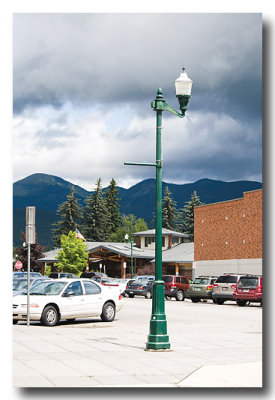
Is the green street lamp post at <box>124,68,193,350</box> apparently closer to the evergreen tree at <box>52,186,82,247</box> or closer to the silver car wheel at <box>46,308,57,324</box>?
the silver car wheel at <box>46,308,57,324</box>

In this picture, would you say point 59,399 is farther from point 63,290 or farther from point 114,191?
point 114,191

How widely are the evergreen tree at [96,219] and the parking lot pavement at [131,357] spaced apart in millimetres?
103307

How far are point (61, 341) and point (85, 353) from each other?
2683 mm

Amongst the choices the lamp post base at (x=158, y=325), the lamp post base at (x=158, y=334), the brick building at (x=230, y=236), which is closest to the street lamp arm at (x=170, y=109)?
the lamp post base at (x=158, y=325)

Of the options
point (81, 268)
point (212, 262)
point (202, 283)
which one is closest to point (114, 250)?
point (81, 268)

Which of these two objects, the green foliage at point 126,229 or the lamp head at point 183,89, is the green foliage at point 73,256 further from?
the lamp head at point 183,89

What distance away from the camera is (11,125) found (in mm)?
9781

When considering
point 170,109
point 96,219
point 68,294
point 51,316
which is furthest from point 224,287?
point 96,219

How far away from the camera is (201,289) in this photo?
139 feet

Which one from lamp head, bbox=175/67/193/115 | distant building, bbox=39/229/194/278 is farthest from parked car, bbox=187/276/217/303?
distant building, bbox=39/229/194/278

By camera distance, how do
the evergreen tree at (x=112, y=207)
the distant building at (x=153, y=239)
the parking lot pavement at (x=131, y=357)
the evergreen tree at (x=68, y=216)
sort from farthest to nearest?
the evergreen tree at (x=112, y=207) < the evergreen tree at (x=68, y=216) < the distant building at (x=153, y=239) < the parking lot pavement at (x=131, y=357)

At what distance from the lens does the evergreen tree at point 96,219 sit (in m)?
126

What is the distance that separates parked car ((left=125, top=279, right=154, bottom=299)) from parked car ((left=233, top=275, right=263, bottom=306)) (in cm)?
1245

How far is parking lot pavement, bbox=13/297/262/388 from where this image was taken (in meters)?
10.7
